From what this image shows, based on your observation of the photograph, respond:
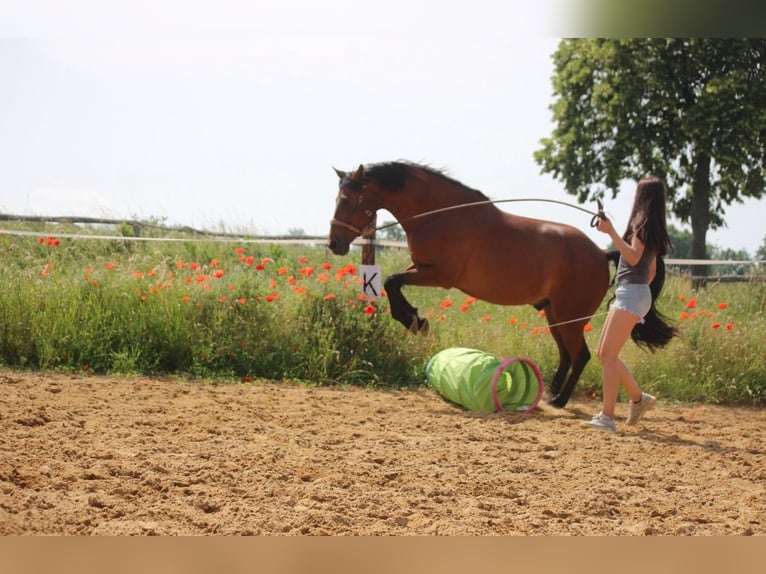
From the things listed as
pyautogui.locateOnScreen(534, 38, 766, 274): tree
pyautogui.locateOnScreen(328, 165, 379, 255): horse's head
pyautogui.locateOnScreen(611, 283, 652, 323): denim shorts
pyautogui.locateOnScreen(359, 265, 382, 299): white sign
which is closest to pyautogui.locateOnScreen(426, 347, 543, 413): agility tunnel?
pyautogui.locateOnScreen(611, 283, 652, 323): denim shorts

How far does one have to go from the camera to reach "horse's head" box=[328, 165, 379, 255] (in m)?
5.55

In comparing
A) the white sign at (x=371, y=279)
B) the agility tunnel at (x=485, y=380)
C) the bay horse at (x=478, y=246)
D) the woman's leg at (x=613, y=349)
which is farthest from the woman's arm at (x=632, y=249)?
the white sign at (x=371, y=279)

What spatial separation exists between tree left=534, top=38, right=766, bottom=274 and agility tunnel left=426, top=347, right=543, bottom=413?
796 centimetres

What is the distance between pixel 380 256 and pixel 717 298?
4.40m

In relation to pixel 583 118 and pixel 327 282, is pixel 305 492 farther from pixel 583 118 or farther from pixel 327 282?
pixel 583 118

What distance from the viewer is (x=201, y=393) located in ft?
17.6

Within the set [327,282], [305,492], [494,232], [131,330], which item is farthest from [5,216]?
[305,492]

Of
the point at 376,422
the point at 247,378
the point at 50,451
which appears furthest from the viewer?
the point at 247,378

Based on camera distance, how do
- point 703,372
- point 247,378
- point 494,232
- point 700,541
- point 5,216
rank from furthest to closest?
point 5,216, point 703,372, point 247,378, point 494,232, point 700,541

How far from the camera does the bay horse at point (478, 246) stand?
5641mm

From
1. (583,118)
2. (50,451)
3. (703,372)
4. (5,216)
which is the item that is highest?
(583,118)

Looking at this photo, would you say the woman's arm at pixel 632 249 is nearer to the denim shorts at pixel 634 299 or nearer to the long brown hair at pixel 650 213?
the long brown hair at pixel 650 213

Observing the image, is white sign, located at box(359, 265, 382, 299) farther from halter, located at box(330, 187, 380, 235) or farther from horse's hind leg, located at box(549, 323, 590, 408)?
horse's hind leg, located at box(549, 323, 590, 408)

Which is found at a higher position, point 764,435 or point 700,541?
point 700,541
